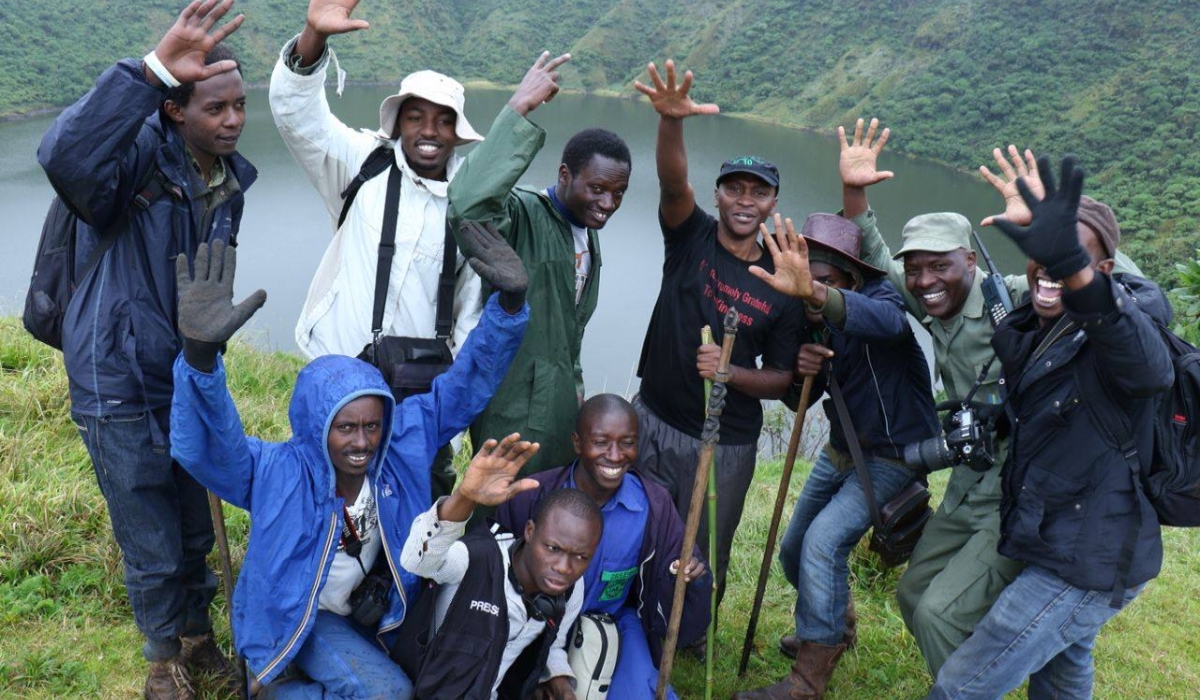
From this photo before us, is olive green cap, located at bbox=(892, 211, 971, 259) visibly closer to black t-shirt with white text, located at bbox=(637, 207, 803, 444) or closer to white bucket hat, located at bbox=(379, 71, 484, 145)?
black t-shirt with white text, located at bbox=(637, 207, 803, 444)

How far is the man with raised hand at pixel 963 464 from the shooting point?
10.6 ft

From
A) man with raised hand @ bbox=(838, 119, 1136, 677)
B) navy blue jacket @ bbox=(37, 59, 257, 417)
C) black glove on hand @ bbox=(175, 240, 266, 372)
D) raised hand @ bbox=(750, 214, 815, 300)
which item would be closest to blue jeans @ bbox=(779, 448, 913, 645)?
man with raised hand @ bbox=(838, 119, 1136, 677)

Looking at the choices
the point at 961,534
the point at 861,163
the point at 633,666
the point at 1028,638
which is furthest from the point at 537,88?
the point at 1028,638

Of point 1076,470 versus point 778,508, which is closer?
point 1076,470

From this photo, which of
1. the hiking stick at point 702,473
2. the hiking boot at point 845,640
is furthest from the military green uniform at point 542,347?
the hiking boot at point 845,640

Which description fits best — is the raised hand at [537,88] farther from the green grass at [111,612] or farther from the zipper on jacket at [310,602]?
the green grass at [111,612]

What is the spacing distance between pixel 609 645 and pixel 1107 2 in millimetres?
33454

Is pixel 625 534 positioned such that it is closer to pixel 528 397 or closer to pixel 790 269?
pixel 528 397

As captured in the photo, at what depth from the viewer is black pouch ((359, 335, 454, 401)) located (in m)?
3.36

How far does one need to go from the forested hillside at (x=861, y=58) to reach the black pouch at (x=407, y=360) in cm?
1680

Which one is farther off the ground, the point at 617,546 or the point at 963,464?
the point at 963,464

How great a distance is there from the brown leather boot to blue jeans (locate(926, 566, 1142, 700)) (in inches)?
21.4

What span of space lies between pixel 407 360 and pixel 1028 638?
233cm

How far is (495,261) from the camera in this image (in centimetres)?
308
